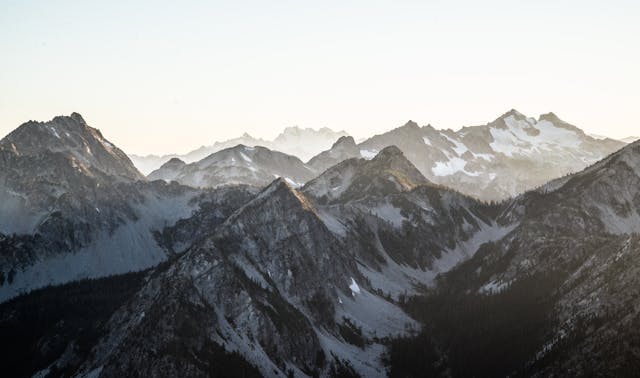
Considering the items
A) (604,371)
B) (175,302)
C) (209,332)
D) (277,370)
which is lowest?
(604,371)

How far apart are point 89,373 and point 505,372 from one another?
117802mm

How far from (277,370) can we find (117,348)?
44.7 m

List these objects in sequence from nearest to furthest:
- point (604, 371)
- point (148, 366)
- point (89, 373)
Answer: point (604, 371)
point (148, 366)
point (89, 373)

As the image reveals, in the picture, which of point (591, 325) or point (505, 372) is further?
point (505, 372)

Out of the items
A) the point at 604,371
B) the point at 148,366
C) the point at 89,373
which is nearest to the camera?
the point at 604,371

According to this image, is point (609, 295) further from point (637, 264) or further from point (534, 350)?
point (534, 350)

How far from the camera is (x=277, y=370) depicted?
628 feet

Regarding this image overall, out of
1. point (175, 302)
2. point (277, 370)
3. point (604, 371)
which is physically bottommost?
point (604, 371)

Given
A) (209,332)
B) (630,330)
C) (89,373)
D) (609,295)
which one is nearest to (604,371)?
(630,330)

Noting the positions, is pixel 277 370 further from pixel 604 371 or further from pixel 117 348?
pixel 604 371

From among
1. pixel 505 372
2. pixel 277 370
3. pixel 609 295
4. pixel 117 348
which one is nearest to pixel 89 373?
pixel 117 348

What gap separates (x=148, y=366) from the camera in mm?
174750

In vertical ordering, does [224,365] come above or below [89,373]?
below

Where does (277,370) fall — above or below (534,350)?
above
